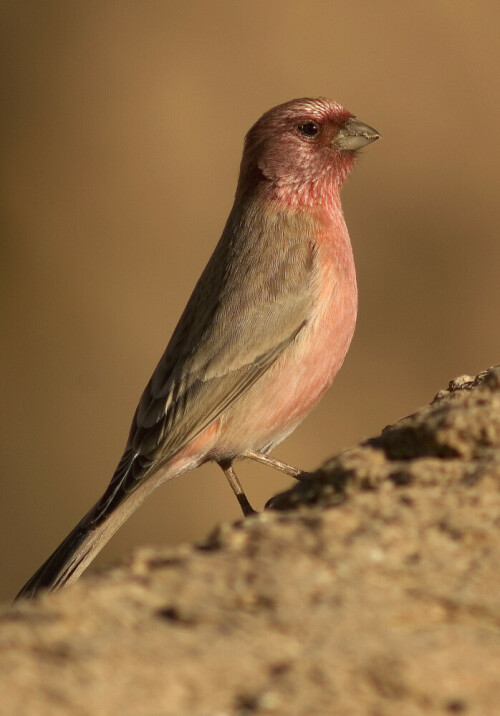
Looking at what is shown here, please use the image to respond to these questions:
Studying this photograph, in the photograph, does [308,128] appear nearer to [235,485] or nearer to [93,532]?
[235,485]

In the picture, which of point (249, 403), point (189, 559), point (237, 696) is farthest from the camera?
point (249, 403)

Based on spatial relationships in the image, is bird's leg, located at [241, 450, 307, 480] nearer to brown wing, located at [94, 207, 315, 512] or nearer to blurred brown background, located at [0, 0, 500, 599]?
brown wing, located at [94, 207, 315, 512]

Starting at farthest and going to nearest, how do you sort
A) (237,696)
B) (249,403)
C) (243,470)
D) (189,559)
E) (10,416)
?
(10,416)
(243,470)
(249,403)
(189,559)
(237,696)

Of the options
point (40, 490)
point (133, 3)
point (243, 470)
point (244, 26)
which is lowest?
point (243, 470)

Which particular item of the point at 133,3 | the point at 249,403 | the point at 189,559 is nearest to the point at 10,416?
the point at 133,3

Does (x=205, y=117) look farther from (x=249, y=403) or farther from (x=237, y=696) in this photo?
(x=237, y=696)

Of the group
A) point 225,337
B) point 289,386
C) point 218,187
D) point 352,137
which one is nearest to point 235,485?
point 289,386

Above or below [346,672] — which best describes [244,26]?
above

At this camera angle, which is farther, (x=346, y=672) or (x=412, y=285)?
(x=412, y=285)

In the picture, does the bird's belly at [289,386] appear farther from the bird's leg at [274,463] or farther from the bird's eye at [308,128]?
the bird's eye at [308,128]
